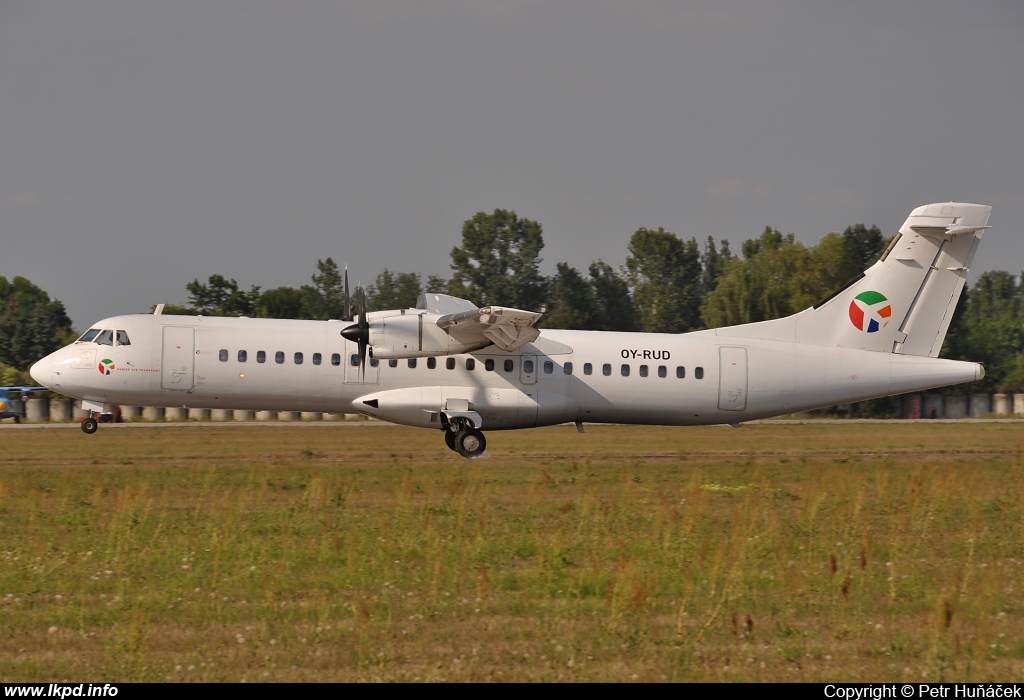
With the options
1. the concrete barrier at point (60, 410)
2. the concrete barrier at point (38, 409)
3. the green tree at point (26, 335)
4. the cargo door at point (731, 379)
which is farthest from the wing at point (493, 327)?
the green tree at point (26, 335)

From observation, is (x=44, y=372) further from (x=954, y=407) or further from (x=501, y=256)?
(x=501, y=256)

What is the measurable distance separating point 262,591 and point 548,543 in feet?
13.4

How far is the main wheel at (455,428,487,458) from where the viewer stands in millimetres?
23125

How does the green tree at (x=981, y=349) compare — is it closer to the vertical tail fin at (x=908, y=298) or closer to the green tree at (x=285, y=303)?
the vertical tail fin at (x=908, y=298)

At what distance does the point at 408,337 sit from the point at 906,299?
12.7 metres

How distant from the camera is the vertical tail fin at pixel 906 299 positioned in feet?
80.8

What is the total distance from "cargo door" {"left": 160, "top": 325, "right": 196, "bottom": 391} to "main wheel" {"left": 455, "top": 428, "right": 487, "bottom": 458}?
642 cm

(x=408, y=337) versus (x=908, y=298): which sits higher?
(x=908, y=298)

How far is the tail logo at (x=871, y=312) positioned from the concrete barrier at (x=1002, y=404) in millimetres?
30565

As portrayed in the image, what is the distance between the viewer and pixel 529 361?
23.5 metres

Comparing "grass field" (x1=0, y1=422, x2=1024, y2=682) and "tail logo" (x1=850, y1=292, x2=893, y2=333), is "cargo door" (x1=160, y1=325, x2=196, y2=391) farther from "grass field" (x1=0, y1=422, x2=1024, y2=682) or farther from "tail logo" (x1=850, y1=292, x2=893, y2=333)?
"tail logo" (x1=850, y1=292, x2=893, y2=333)

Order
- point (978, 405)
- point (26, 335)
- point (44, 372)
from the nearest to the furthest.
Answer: point (44, 372) < point (978, 405) < point (26, 335)

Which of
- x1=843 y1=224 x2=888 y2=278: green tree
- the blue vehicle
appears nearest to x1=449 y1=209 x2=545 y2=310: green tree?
x1=843 y1=224 x2=888 y2=278: green tree

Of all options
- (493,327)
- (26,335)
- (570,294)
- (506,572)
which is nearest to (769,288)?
(570,294)
